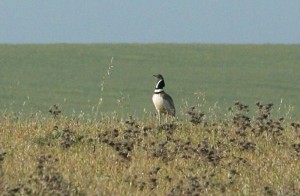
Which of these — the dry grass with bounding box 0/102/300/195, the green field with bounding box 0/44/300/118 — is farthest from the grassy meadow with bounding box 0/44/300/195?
the green field with bounding box 0/44/300/118

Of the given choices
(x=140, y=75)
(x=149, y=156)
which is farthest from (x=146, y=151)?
(x=140, y=75)

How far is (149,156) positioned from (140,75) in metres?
19.9

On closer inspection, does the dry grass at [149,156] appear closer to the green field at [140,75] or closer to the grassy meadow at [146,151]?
the grassy meadow at [146,151]

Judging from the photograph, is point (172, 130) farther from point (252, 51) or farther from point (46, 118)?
point (252, 51)

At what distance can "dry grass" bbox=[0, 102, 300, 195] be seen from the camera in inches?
367

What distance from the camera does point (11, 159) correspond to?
1081cm

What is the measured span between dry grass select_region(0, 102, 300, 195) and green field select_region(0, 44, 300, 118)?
23.4 feet

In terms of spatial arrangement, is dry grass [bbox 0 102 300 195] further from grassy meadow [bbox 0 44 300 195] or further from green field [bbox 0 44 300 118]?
green field [bbox 0 44 300 118]

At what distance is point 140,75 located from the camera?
102 feet

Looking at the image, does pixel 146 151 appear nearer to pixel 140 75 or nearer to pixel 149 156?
pixel 149 156

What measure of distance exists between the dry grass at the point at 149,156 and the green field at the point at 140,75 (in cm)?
715

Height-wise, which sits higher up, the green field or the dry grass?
the green field

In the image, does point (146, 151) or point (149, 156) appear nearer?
point (149, 156)

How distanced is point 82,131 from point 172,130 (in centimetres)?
123
